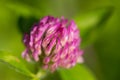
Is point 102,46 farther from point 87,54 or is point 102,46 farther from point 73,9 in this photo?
point 73,9

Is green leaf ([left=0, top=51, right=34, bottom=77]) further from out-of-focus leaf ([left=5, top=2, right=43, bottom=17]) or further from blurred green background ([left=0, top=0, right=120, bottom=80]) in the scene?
out-of-focus leaf ([left=5, top=2, right=43, bottom=17])

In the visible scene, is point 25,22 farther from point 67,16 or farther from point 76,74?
point 67,16

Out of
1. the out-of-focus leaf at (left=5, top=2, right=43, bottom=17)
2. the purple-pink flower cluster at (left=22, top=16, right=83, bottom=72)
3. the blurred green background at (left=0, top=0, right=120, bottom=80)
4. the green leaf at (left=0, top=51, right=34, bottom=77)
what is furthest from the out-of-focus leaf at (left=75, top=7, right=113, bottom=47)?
the green leaf at (left=0, top=51, right=34, bottom=77)

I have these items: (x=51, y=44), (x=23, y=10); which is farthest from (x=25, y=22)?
(x=51, y=44)

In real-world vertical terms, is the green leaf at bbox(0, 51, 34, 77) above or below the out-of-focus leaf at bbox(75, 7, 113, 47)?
below

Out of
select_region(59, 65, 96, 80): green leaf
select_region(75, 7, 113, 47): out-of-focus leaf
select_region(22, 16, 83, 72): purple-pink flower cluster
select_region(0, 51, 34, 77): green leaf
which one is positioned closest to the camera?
select_region(0, 51, 34, 77): green leaf

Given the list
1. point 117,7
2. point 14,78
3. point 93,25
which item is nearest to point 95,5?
point 117,7
